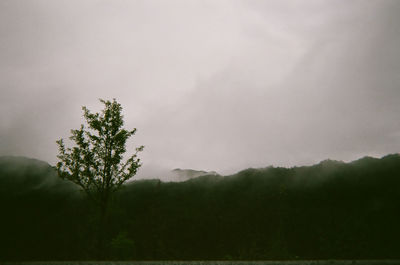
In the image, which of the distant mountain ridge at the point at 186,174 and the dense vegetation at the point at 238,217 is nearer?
the dense vegetation at the point at 238,217

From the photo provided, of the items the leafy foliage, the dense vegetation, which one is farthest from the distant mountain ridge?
the leafy foliage

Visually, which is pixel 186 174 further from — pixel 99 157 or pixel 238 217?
pixel 99 157

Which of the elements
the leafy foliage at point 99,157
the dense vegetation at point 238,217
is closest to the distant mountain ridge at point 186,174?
the dense vegetation at point 238,217

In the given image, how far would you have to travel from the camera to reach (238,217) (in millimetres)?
74562

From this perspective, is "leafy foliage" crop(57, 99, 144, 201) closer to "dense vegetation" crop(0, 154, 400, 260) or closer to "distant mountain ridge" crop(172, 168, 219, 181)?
"dense vegetation" crop(0, 154, 400, 260)

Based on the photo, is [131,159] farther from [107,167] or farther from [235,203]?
[235,203]

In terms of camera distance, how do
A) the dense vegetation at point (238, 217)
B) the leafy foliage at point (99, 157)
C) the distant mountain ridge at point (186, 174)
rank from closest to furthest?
the leafy foliage at point (99, 157)
the dense vegetation at point (238, 217)
the distant mountain ridge at point (186, 174)

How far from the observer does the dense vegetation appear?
57119mm

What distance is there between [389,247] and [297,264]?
54774 mm

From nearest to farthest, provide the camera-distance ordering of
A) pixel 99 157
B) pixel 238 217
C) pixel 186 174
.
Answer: pixel 99 157 → pixel 238 217 → pixel 186 174

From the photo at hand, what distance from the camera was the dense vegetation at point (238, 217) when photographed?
57119 mm

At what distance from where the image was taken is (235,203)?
80938 mm

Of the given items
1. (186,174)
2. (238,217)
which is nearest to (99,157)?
(238,217)

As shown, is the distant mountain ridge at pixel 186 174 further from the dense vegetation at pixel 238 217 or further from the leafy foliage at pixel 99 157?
the leafy foliage at pixel 99 157
